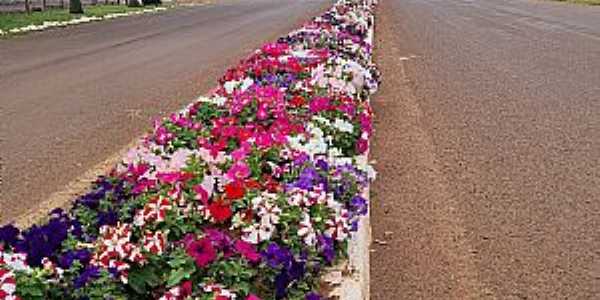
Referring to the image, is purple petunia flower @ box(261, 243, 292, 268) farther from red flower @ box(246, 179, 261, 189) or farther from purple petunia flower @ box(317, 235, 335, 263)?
red flower @ box(246, 179, 261, 189)

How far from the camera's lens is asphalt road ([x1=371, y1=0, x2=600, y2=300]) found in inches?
182

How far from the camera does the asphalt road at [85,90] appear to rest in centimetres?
692

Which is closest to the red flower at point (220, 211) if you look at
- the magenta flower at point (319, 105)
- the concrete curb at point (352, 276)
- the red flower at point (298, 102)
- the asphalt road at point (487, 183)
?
the concrete curb at point (352, 276)

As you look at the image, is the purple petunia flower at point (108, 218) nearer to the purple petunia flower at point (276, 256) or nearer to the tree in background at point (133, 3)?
the purple petunia flower at point (276, 256)

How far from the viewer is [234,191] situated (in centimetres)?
375

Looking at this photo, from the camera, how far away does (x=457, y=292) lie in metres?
4.40

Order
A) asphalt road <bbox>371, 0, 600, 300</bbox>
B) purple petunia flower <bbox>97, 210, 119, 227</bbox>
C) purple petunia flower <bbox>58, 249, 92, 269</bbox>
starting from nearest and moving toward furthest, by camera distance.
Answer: purple petunia flower <bbox>58, 249, 92, 269</bbox>
purple petunia flower <bbox>97, 210, 119, 227</bbox>
asphalt road <bbox>371, 0, 600, 300</bbox>

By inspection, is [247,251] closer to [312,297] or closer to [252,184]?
[312,297]

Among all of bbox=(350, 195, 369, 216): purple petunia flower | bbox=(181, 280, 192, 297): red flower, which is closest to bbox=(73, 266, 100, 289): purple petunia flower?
bbox=(181, 280, 192, 297): red flower

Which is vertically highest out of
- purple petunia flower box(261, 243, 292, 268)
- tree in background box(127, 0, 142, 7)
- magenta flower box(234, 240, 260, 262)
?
magenta flower box(234, 240, 260, 262)

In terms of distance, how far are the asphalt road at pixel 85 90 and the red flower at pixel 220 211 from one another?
2.45 m

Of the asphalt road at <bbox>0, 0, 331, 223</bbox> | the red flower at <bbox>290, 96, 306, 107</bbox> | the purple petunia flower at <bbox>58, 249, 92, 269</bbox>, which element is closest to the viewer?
the purple petunia flower at <bbox>58, 249, 92, 269</bbox>

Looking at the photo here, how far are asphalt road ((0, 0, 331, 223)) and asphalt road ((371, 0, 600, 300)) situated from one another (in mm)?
2529

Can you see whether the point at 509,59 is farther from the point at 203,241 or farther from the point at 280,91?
the point at 203,241
